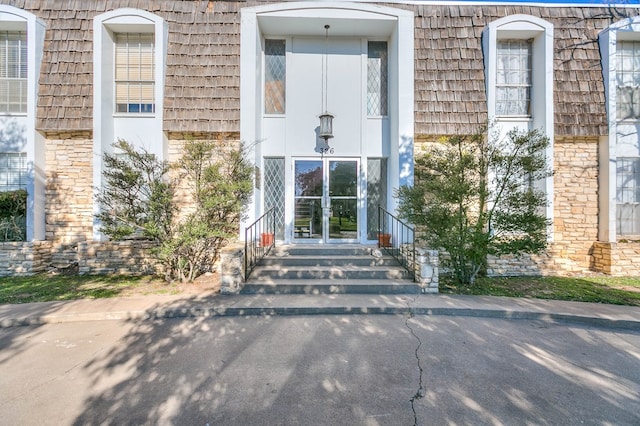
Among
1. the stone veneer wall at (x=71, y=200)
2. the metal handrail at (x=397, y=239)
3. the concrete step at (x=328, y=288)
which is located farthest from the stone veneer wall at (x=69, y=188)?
the metal handrail at (x=397, y=239)

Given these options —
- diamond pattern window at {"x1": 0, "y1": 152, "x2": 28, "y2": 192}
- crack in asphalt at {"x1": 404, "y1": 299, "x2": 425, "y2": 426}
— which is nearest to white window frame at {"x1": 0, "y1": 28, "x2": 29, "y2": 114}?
diamond pattern window at {"x1": 0, "y1": 152, "x2": 28, "y2": 192}

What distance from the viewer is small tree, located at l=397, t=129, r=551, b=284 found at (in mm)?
5879

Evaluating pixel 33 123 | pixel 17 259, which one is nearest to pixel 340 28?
pixel 33 123

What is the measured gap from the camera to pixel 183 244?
6176 millimetres

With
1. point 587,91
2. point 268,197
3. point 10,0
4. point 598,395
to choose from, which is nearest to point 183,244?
point 268,197

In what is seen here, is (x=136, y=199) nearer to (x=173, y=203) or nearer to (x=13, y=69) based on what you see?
(x=173, y=203)

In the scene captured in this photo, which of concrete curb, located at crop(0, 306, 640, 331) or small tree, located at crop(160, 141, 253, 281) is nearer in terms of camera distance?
concrete curb, located at crop(0, 306, 640, 331)

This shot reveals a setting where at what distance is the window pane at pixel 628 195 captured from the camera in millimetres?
7863

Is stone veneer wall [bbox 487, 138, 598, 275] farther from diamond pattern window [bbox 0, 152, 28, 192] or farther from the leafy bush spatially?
diamond pattern window [bbox 0, 152, 28, 192]

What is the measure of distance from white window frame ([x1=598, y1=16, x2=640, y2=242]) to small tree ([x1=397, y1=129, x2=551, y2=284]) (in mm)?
2962

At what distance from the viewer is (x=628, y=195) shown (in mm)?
7918

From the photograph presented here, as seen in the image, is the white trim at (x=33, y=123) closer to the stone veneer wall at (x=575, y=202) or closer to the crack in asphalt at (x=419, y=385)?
the crack in asphalt at (x=419, y=385)

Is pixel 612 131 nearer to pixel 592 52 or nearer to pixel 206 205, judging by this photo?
pixel 592 52

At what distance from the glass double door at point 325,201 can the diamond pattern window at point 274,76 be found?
5.55ft
